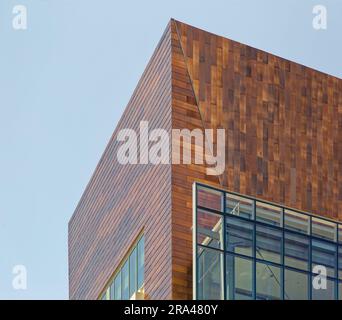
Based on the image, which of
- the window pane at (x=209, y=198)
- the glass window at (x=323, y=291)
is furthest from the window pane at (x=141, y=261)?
the glass window at (x=323, y=291)

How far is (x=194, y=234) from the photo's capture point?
38875mm

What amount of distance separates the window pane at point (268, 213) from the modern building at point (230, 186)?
0.14ft

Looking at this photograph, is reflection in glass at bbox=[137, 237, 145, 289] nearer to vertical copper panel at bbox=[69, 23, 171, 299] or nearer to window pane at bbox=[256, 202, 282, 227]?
vertical copper panel at bbox=[69, 23, 171, 299]

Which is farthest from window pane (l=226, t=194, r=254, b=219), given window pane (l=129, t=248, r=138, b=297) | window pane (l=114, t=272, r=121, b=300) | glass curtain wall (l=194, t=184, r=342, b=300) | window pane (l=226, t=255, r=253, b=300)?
window pane (l=114, t=272, r=121, b=300)

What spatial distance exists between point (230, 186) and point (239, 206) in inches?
48.0

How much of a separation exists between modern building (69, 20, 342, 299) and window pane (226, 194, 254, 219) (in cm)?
4

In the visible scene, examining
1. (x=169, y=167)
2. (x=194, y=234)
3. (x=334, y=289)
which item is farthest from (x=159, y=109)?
(x=334, y=289)

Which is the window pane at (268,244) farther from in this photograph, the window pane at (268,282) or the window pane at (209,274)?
the window pane at (209,274)

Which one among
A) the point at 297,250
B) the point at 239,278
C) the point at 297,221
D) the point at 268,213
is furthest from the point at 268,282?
the point at 297,221

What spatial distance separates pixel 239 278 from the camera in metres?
39.0

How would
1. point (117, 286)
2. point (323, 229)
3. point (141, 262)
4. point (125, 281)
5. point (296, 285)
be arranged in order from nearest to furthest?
point (296, 285)
point (323, 229)
point (141, 262)
point (125, 281)
point (117, 286)

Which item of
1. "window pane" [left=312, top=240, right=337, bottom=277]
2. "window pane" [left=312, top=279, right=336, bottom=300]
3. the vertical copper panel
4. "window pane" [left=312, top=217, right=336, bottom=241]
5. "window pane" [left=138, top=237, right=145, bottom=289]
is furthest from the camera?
"window pane" [left=138, top=237, right=145, bottom=289]

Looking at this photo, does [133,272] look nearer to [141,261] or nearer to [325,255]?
[141,261]

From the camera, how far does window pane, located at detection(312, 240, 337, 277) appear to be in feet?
135
